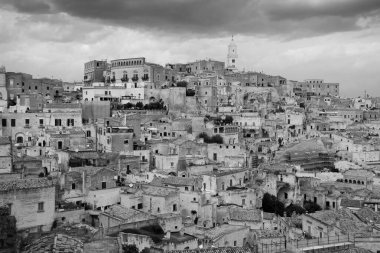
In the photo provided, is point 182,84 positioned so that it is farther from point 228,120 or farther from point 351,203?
point 351,203

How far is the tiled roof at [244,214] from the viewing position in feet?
67.2

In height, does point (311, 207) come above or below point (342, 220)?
below

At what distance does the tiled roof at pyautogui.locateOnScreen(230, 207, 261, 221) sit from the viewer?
67.2 ft

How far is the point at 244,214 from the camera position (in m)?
20.8

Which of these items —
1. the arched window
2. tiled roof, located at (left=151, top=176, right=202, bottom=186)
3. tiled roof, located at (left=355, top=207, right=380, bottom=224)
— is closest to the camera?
tiled roof, located at (left=355, top=207, right=380, bottom=224)

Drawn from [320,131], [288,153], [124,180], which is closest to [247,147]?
[288,153]

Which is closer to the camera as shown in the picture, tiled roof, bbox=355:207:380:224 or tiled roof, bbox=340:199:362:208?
tiled roof, bbox=355:207:380:224

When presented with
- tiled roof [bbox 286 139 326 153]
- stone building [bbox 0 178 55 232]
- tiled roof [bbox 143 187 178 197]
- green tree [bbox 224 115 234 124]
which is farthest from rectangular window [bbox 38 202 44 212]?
green tree [bbox 224 115 234 124]

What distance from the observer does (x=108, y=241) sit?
1202cm

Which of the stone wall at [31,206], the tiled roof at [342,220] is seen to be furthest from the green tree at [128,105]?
the tiled roof at [342,220]

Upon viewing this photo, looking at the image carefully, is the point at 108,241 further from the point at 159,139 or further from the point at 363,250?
the point at 159,139

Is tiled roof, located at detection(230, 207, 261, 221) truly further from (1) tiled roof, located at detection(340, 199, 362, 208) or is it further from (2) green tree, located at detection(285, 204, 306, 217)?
(1) tiled roof, located at detection(340, 199, 362, 208)

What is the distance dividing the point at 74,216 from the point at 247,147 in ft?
59.8

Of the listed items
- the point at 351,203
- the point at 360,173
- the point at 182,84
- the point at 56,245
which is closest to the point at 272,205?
the point at 351,203
